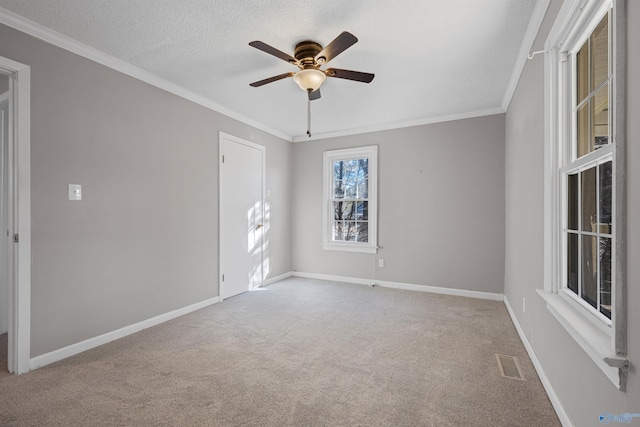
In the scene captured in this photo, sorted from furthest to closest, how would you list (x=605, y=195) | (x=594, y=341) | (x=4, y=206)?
(x=4, y=206)
(x=605, y=195)
(x=594, y=341)

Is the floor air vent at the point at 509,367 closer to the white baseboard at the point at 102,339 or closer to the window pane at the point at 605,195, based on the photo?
the window pane at the point at 605,195

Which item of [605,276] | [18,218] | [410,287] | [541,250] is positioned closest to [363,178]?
[410,287]

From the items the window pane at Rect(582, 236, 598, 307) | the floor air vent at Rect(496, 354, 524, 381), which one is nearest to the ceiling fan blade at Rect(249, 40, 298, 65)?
the window pane at Rect(582, 236, 598, 307)

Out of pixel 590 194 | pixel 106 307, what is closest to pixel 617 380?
pixel 590 194

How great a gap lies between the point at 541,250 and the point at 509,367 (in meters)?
0.94

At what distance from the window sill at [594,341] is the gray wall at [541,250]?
40 millimetres

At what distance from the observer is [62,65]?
2.44 metres

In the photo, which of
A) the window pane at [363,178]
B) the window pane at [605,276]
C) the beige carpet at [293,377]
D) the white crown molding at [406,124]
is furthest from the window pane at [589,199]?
the window pane at [363,178]

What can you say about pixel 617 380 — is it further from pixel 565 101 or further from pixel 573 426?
pixel 565 101

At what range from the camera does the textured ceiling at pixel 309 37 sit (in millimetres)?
2066

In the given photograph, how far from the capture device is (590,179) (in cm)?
152

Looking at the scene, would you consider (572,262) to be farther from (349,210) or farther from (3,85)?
(3,85)

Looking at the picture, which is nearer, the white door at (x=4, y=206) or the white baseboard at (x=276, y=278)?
the white door at (x=4, y=206)

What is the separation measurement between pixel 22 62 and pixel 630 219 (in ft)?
12.0
